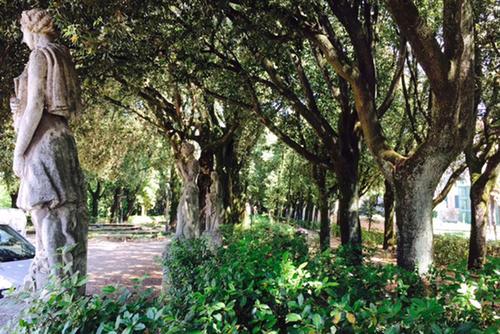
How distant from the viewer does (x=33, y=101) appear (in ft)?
12.8

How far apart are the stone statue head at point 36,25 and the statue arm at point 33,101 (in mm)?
340

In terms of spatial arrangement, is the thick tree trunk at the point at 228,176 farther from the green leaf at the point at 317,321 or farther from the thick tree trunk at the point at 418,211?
the green leaf at the point at 317,321

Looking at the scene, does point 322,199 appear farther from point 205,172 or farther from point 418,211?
point 418,211

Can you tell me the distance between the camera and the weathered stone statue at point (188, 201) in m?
9.88

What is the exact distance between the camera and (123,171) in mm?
24781

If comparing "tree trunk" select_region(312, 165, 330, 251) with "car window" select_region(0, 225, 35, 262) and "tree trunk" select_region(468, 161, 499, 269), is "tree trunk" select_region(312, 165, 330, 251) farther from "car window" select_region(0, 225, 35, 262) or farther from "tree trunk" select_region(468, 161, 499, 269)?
"car window" select_region(0, 225, 35, 262)

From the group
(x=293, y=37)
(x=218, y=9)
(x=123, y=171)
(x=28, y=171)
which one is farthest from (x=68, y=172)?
(x=123, y=171)

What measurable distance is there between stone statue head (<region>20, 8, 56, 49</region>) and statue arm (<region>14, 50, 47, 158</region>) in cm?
34

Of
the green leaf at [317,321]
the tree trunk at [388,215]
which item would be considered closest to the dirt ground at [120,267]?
the green leaf at [317,321]

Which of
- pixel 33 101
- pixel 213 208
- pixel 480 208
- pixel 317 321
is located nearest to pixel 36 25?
pixel 33 101

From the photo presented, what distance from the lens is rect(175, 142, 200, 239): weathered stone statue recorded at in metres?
9.88

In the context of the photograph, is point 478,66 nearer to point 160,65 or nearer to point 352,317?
point 160,65

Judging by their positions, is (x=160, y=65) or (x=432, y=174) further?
(x=160, y=65)

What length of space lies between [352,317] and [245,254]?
2226mm
